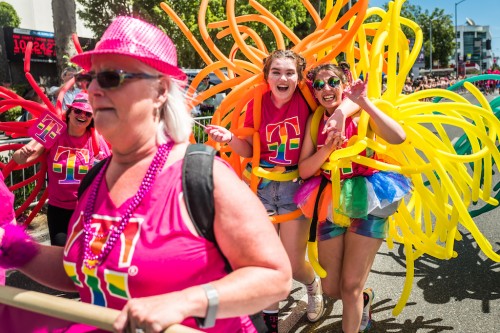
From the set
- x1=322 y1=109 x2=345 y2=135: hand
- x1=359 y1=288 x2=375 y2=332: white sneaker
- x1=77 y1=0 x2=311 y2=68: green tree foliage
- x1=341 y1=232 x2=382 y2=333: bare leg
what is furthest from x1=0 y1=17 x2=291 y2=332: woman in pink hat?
x1=77 y1=0 x2=311 y2=68: green tree foliage

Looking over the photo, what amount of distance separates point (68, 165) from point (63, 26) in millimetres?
4857

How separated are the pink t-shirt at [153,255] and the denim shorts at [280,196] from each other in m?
1.81

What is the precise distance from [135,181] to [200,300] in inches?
17.1

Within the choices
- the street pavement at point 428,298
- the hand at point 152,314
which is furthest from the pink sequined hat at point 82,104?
the hand at point 152,314

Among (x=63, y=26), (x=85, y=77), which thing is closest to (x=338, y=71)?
(x=85, y=77)

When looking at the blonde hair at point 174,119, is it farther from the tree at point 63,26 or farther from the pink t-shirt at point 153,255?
the tree at point 63,26

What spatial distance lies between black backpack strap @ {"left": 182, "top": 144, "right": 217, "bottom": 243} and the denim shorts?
1.87 m

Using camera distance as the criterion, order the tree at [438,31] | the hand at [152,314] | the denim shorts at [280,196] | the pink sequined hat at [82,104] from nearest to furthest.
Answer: the hand at [152,314] < the denim shorts at [280,196] < the pink sequined hat at [82,104] < the tree at [438,31]

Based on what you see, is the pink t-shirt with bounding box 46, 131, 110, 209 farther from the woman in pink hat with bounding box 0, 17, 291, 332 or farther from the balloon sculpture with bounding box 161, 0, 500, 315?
the woman in pink hat with bounding box 0, 17, 291, 332

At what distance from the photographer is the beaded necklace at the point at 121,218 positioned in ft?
4.55

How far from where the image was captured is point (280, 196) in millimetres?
3248

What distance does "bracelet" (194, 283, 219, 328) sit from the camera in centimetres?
123

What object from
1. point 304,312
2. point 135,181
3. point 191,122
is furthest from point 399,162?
point 135,181

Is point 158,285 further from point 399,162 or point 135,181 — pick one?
point 399,162
